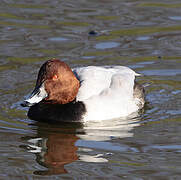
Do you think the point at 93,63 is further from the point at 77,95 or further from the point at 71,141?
the point at 71,141

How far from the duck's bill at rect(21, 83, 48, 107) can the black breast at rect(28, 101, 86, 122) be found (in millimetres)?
350

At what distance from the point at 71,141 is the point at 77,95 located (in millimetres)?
880

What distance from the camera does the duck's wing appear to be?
712 cm

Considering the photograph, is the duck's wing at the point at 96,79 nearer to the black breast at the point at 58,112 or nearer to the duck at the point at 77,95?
the duck at the point at 77,95

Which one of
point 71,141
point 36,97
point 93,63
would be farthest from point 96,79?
point 93,63

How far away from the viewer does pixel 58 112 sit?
23.0 ft

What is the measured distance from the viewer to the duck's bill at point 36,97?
6573mm

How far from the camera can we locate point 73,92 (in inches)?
278

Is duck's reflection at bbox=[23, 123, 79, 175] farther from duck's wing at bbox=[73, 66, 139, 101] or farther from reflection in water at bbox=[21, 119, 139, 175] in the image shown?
duck's wing at bbox=[73, 66, 139, 101]

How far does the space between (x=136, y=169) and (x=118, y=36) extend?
17.5ft

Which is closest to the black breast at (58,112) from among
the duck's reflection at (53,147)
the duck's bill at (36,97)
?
the duck's reflection at (53,147)

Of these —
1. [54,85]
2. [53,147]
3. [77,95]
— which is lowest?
[53,147]

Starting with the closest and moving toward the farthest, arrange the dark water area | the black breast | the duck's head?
the dark water area, the duck's head, the black breast

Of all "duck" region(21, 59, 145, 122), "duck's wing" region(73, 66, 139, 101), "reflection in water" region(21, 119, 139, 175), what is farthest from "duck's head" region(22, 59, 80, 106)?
"reflection in water" region(21, 119, 139, 175)
